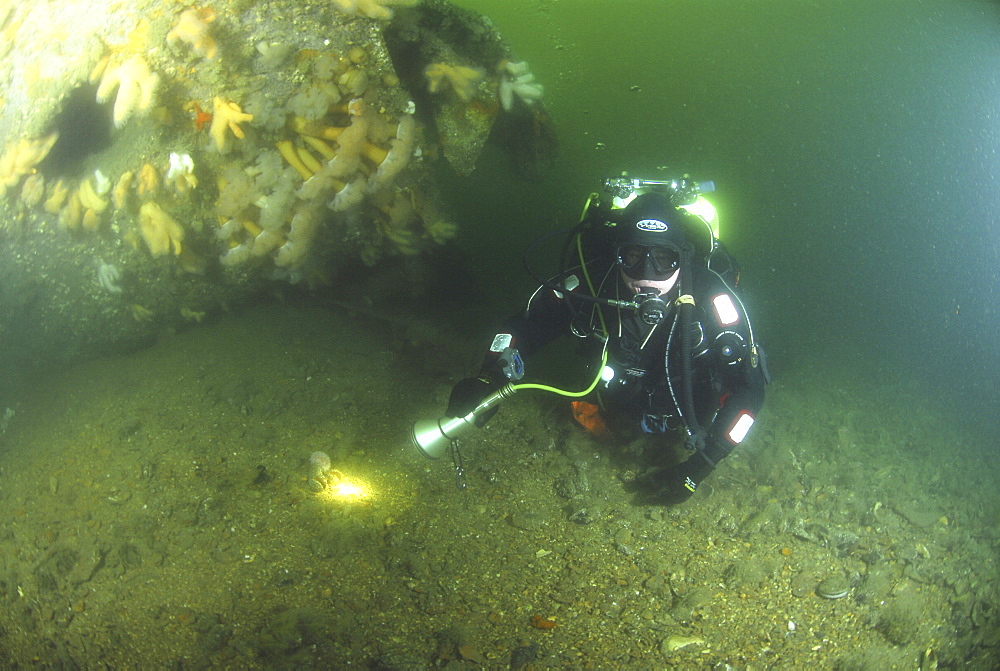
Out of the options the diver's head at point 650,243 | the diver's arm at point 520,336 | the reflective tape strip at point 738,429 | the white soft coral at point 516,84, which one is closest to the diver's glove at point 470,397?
the diver's arm at point 520,336

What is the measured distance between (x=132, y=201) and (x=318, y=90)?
67.7 inches

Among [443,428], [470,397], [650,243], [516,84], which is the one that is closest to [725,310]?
[650,243]

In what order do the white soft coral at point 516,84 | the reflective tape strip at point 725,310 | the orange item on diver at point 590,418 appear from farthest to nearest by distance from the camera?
the white soft coral at point 516,84, the orange item on diver at point 590,418, the reflective tape strip at point 725,310

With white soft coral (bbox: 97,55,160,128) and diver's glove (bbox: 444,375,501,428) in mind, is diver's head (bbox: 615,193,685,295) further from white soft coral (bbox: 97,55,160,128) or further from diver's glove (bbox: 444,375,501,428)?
white soft coral (bbox: 97,55,160,128)

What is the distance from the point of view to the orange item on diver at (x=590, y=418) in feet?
12.8

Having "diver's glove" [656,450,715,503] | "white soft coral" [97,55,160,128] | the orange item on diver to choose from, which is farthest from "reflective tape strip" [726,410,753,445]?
"white soft coral" [97,55,160,128]

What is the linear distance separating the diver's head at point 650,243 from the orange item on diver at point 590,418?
1.31m

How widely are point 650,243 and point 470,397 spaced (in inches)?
57.7

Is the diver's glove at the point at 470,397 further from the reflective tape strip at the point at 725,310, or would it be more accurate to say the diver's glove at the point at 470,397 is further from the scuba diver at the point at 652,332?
the reflective tape strip at the point at 725,310

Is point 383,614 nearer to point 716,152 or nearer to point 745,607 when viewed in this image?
→ point 745,607

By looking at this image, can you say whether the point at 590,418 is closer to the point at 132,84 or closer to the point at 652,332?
the point at 652,332

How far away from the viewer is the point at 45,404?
349 centimetres

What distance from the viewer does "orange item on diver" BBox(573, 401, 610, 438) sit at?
390cm

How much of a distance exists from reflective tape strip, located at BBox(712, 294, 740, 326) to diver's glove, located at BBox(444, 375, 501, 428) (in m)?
1.52
